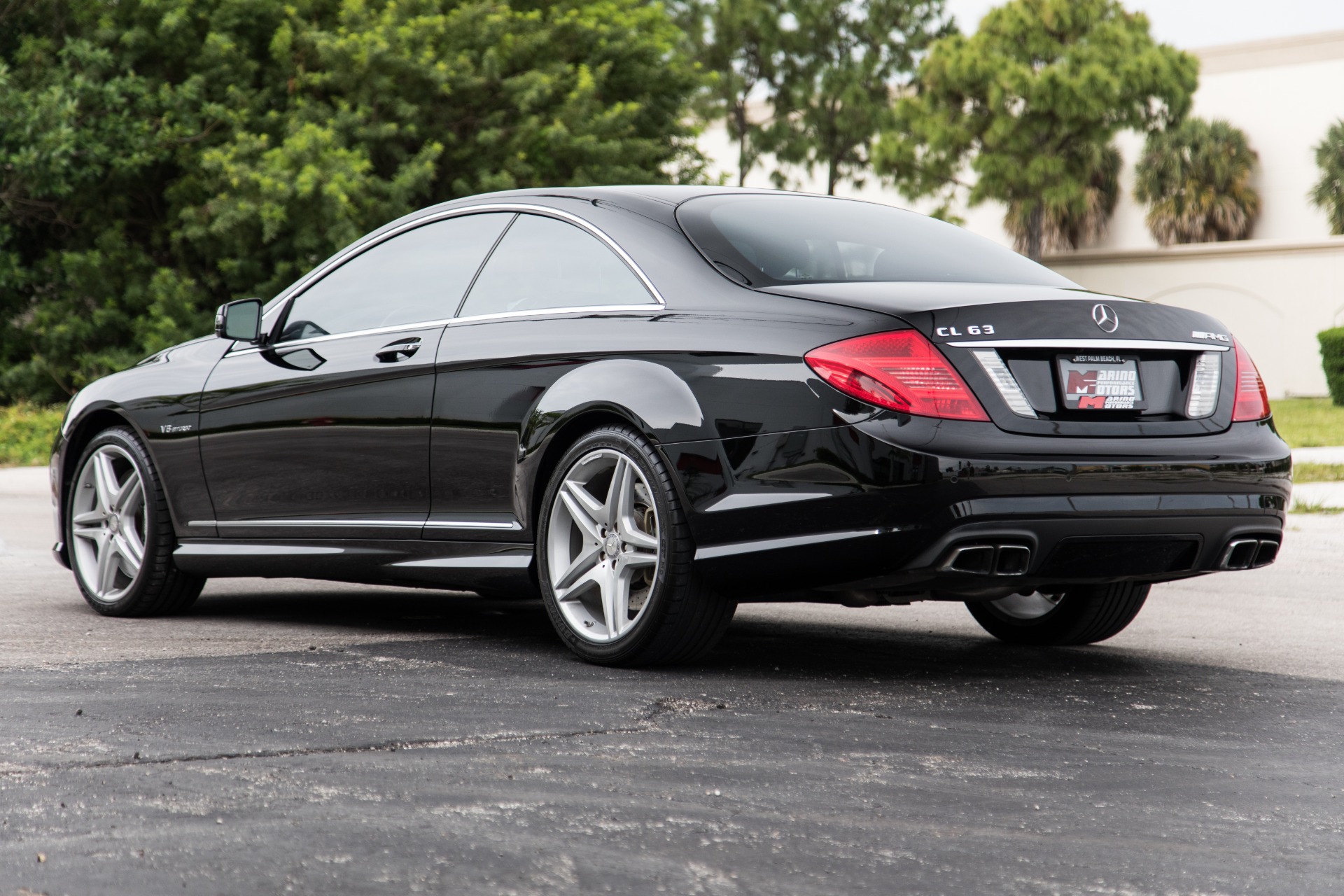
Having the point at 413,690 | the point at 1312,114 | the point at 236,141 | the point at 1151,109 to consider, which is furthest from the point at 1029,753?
the point at 1312,114

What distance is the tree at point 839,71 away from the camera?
153 feet

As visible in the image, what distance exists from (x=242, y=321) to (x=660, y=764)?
318 centimetres

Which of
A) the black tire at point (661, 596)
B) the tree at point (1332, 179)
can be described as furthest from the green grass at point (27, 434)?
the tree at point (1332, 179)

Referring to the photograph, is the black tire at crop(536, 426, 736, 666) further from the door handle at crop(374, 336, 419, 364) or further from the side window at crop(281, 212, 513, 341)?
the side window at crop(281, 212, 513, 341)

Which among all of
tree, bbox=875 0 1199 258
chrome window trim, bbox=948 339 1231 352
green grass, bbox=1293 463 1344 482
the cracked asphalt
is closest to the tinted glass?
chrome window trim, bbox=948 339 1231 352

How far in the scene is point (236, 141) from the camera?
995 inches

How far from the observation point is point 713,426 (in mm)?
4625

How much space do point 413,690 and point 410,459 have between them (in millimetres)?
1139

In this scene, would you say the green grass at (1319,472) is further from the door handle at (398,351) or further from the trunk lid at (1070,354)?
→ the door handle at (398,351)

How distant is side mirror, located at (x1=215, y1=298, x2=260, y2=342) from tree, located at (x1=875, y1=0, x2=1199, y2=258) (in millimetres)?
37454

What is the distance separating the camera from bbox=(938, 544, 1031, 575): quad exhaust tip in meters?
4.38

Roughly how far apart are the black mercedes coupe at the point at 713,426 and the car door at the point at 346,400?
0.04 ft

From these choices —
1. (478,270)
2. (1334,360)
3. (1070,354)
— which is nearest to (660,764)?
(1070,354)

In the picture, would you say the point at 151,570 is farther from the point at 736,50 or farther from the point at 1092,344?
the point at 736,50
